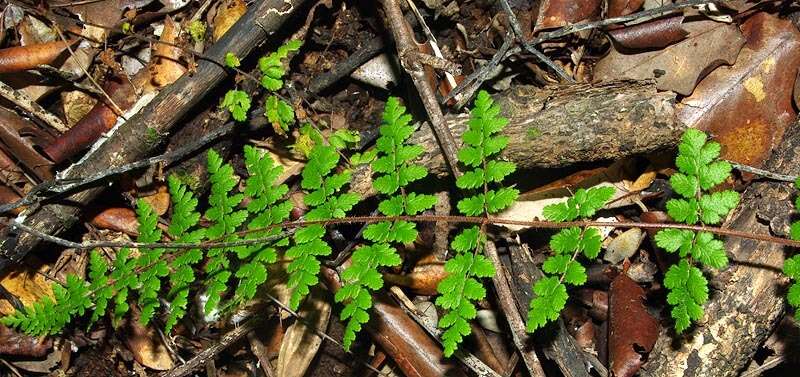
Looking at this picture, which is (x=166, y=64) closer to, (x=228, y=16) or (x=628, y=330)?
(x=228, y=16)

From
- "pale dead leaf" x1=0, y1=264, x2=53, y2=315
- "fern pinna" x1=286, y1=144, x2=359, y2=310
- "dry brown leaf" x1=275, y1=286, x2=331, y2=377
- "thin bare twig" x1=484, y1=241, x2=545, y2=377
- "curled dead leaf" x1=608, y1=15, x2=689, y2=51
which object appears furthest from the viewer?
"pale dead leaf" x1=0, y1=264, x2=53, y2=315

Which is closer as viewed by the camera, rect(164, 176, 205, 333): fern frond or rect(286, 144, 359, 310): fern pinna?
rect(286, 144, 359, 310): fern pinna

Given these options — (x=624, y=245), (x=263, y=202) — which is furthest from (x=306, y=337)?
(x=624, y=245)

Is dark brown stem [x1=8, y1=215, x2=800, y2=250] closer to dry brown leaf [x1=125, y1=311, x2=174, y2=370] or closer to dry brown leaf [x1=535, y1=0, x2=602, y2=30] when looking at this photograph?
dry brown leaf [x1=125, y1=311, x2=174, y2=370]

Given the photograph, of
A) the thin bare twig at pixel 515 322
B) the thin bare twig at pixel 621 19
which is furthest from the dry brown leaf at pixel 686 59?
the thin bare twig at pixel 515 322

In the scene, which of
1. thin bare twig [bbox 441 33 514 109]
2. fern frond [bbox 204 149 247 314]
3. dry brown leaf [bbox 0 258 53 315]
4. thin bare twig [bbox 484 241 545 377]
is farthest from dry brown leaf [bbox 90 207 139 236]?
thin bare twig [bbox 484 241 545 377]

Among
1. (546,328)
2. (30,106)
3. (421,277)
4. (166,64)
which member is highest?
(30,106)

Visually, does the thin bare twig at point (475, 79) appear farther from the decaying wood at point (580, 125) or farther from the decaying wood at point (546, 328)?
the decaying wood at point (546, 328)
